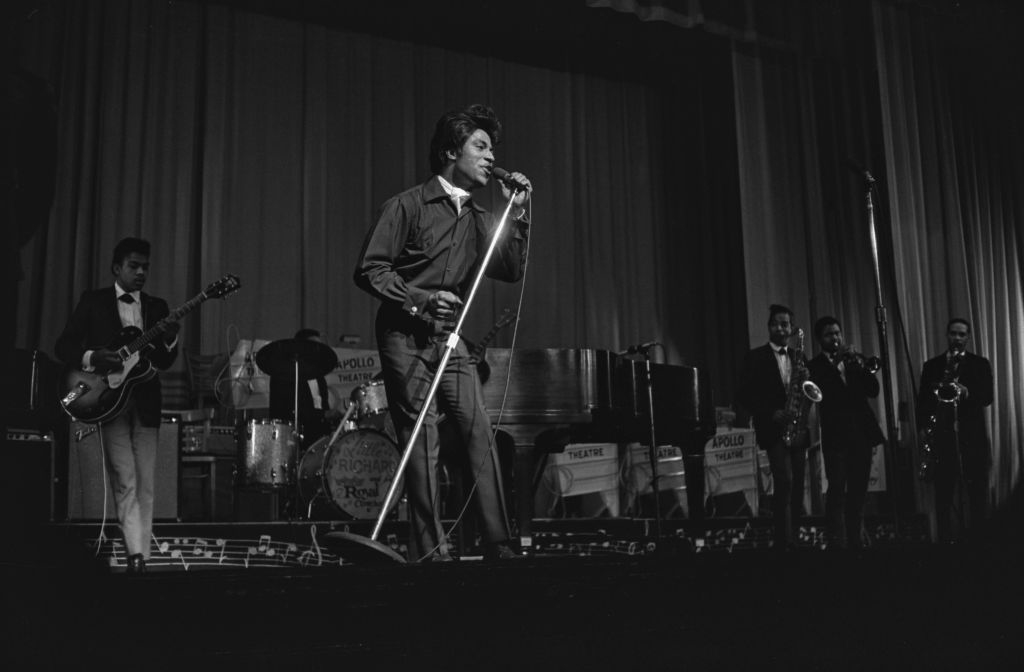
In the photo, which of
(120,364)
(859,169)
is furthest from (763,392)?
(120,364)

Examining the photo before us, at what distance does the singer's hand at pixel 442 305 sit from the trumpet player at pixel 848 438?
3.64m

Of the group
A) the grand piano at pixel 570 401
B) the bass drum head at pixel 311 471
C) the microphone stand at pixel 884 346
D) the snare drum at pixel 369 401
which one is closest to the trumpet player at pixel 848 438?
the grand piano at pixel 570 401

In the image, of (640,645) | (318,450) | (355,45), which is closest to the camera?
(640,645)

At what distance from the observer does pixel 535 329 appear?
33.4ft

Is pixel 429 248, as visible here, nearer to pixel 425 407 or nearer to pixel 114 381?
pixel 425 407

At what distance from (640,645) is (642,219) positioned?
8.49 meters

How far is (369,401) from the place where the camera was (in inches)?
272

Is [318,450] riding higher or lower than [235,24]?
lower

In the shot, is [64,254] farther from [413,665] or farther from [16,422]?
[413,665]

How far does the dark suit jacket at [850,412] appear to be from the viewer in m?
6.11

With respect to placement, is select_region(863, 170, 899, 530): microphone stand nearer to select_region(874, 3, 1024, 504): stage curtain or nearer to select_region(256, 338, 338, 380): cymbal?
select_region(256, 338, 338, 380): cymbal

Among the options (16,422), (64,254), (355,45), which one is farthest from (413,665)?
(355,45)

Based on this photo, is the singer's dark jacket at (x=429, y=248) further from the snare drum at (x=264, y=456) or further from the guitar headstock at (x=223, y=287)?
the snare drum at (x=264, y=456)

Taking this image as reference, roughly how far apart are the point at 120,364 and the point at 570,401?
7.50 ft
